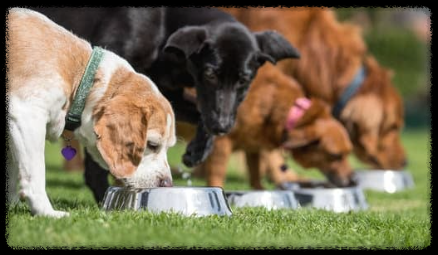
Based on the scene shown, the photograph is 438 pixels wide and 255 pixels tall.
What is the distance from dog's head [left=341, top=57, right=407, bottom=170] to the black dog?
344 cm

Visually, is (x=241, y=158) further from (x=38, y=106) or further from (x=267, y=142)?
(x=38, y=106)

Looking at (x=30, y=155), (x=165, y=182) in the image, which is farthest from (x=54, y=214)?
(x=165, y=182)

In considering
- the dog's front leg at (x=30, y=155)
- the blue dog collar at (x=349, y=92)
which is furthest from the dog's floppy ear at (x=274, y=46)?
the blue dog collar at (x=349, y=92)

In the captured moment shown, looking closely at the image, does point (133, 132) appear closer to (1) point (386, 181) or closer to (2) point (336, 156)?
(2) point (336, 156)

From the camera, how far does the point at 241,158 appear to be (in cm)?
926

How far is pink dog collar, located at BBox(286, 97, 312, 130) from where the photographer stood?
6.93m

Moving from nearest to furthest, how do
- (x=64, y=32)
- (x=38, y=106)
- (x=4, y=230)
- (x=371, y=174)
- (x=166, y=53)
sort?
(x=4, y=230), (x=38, y=106), (x=64, y=32), (x=166, y=53), (x=371, y=174)

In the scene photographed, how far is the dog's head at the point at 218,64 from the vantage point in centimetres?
516

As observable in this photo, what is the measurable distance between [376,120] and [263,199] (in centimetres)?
383

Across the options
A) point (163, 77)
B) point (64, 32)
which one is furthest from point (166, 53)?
point (64, 32)

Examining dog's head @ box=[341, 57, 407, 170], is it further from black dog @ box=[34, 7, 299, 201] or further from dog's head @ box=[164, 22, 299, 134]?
dog's head @ box=[164, 22, 299, 134]

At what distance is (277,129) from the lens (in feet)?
22.7
